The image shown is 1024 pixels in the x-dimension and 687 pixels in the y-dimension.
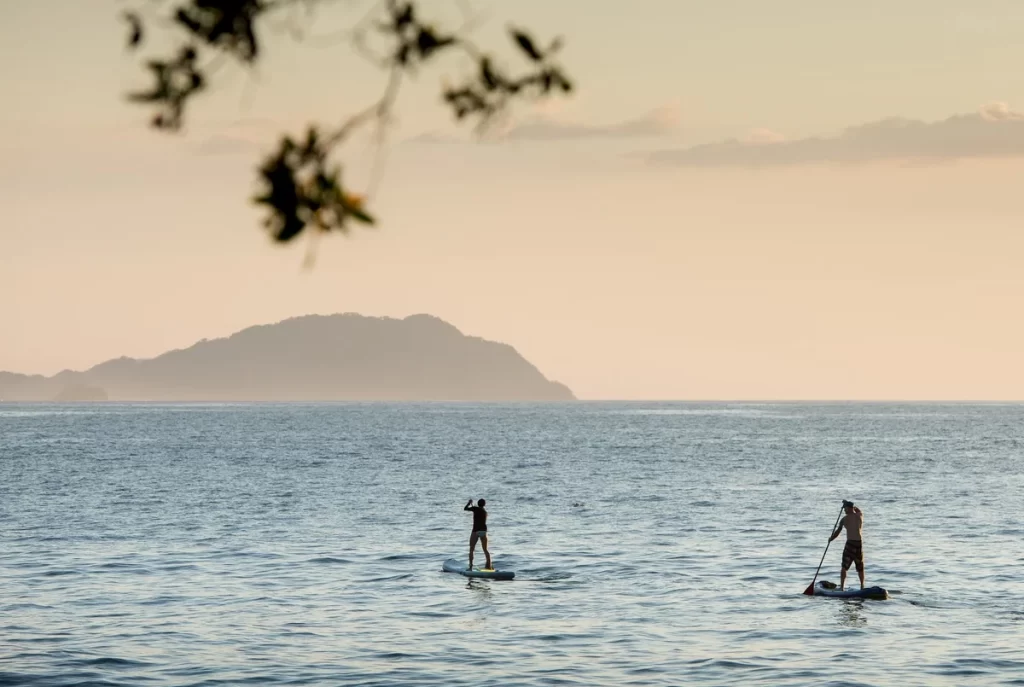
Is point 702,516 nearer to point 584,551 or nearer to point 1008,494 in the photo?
point 584,551

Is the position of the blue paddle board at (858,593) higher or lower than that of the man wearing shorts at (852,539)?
lower

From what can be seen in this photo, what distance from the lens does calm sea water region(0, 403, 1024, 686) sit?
26.3m

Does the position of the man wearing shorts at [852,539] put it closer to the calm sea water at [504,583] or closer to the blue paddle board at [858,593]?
the blue paddle board at [858,593]

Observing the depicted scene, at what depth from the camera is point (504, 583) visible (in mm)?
37156

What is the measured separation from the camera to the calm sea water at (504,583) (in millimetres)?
26266

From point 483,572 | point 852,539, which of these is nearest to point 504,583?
point 483,572

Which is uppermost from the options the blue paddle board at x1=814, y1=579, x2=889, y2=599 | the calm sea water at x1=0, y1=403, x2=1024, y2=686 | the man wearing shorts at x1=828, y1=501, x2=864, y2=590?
the man wearing shorts at x1=828, y1=501, x2=864, y2=590

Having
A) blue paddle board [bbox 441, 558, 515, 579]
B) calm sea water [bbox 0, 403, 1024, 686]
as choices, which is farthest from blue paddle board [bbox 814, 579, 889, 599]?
blue paddle board [bbox 441, 558, 515, 579]

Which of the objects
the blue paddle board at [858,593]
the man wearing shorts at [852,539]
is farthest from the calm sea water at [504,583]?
the man wearing shorts at [852,539]

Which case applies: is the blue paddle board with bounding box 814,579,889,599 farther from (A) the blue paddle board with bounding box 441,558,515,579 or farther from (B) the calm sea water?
(A) the blue paddle board with bounding box 441,558,515,579

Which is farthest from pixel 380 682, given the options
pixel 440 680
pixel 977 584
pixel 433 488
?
pixel 433 488

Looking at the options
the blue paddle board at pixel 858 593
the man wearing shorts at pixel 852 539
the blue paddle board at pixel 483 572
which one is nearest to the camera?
the blue paddle board at pixel 858 593

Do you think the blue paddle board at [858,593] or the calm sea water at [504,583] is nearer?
the calm sea water at [504,583]

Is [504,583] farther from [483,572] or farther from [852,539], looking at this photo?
[852,539]
